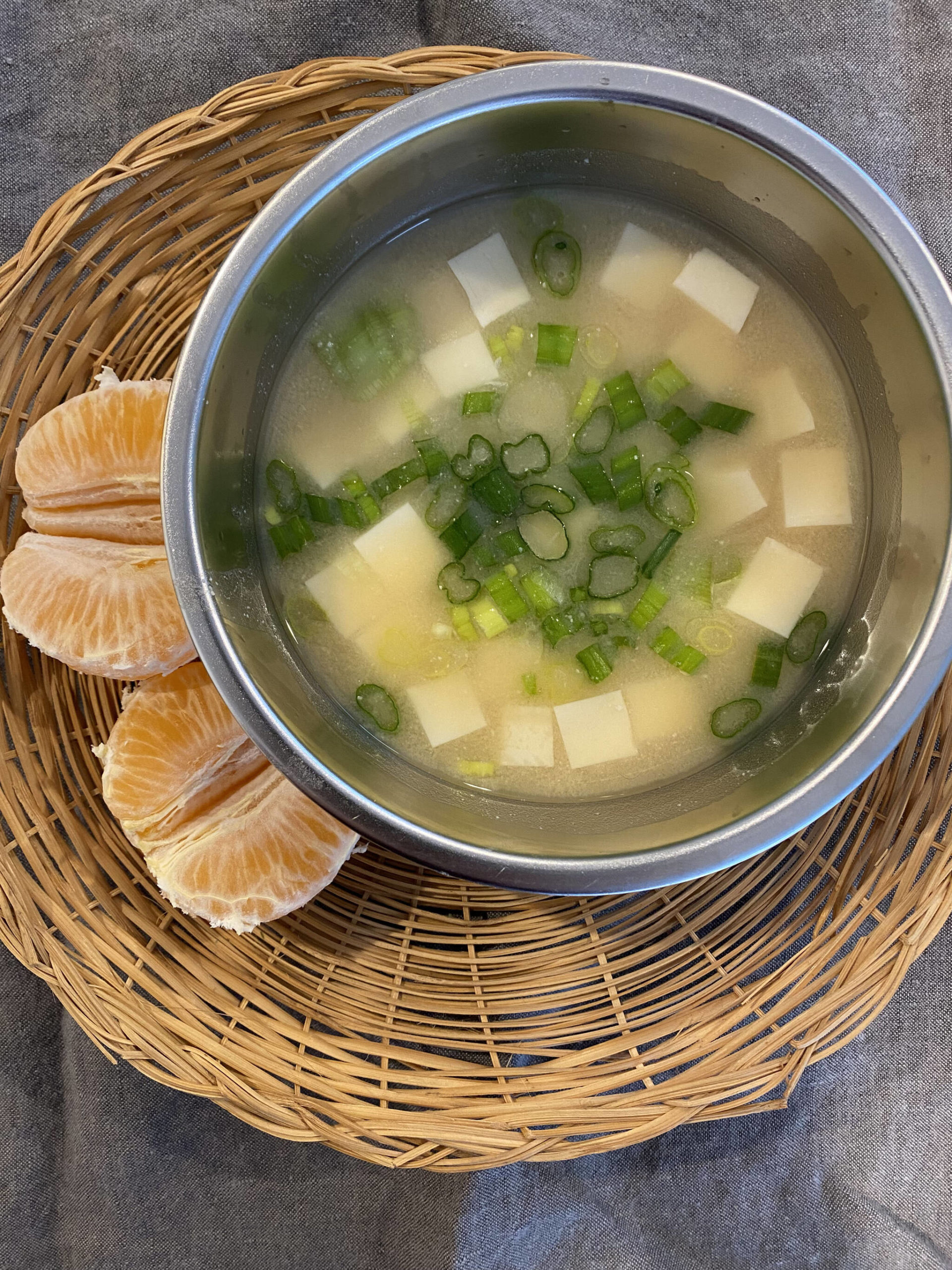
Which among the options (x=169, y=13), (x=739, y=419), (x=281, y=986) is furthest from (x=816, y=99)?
(x=281, y=986)

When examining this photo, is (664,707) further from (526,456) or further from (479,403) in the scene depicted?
(479,403)

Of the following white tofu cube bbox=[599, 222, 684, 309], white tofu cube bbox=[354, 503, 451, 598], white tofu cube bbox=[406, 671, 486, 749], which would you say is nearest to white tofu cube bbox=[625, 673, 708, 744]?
white tofu cube bbox=[406, 671, 486, 749]

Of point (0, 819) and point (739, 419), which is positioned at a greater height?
point (739, 419)

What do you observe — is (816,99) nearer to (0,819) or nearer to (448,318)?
(448,318)

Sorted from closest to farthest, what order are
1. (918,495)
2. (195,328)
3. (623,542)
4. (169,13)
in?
(195,328) → (918,495) → (623,542) → (169,13)

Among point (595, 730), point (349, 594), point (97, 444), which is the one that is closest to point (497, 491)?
point (349, 594)

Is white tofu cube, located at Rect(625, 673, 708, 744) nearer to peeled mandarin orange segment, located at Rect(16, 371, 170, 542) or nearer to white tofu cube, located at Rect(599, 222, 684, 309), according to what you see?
white tofu cube, located at Rect(599, 222, 684, 309)

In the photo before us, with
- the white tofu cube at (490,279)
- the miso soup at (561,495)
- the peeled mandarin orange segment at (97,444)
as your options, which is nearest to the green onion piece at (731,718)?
the miso soup at (561,495)

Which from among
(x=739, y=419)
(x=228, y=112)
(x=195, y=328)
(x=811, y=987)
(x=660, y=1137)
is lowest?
(x=660, y=1137)
